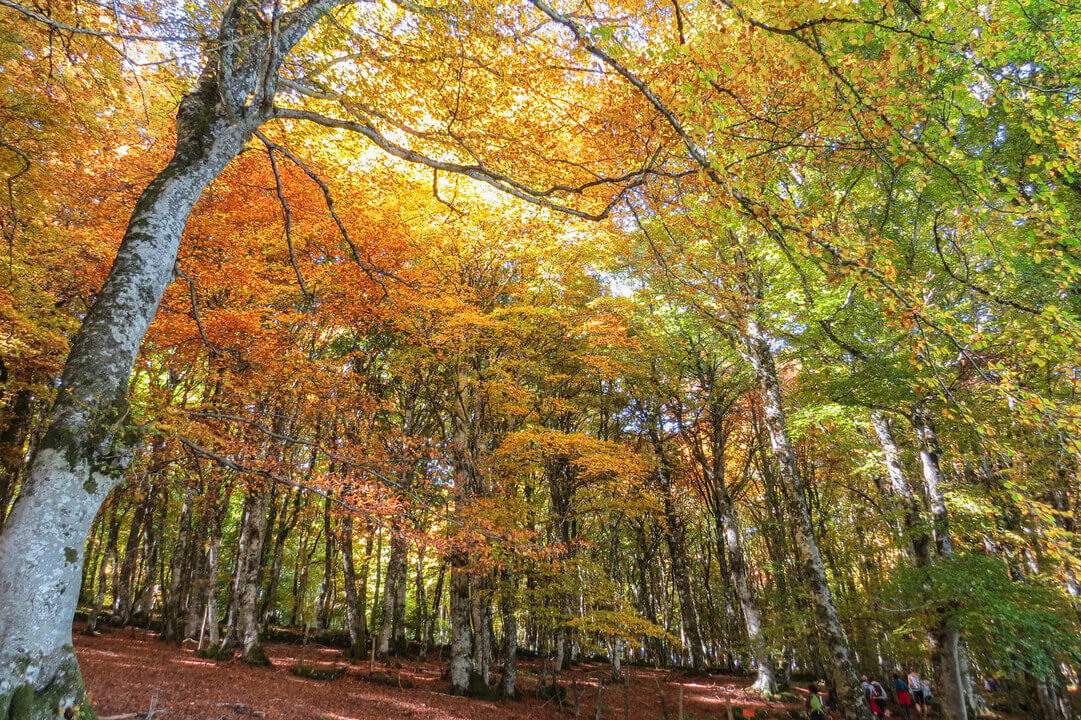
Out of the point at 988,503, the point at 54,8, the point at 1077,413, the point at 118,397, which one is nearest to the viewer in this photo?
the point at 1077,413

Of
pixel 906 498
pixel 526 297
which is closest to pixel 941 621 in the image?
pixel 906 498

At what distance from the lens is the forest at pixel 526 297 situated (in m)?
3.21

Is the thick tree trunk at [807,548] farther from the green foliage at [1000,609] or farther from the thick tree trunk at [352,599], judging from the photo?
the thick tree trunk at [352,599]

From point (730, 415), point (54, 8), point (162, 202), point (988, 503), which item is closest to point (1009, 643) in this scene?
point (988, 503)

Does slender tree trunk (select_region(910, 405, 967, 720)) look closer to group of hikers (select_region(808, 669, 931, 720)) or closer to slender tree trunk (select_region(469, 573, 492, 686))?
group of hikers (select_region(808, 669, 931, 720))

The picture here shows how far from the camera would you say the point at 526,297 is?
1414 centimetres

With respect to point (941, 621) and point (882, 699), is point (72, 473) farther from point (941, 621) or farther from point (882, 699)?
point (882, 699)

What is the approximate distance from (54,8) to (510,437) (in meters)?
9.59

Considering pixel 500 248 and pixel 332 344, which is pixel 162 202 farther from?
pixel 332 344

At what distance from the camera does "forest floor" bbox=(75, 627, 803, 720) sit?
6.96 metres

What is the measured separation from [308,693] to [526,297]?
1066 cm

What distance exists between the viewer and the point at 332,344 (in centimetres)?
1546

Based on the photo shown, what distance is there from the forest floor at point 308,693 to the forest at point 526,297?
0.21 meters

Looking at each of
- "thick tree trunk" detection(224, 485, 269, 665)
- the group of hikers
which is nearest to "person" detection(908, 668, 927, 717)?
the group of hikers
